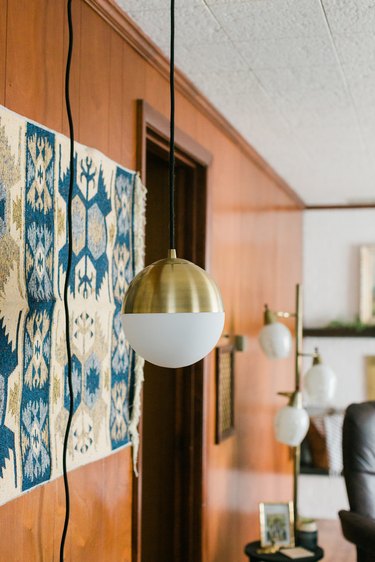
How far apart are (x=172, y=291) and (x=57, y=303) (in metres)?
0.61

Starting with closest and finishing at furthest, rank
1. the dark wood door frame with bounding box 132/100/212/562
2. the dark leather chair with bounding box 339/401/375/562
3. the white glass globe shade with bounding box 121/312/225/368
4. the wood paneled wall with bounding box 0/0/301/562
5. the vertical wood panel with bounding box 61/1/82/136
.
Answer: the white glass globe shade with bounding box 121/312/225/368 → the wood paneled wall with bounding box 0/0/301/562 → the vertical wood panel with bounding box 61/1/82/136 → the dark wood door frame with bounding box 132/100/212/562 → the dark leather chair with bounding box 339/401/375/562

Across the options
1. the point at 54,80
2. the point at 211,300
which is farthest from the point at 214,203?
the point at 211,300

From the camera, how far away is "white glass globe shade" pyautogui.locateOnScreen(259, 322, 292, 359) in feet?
13.5

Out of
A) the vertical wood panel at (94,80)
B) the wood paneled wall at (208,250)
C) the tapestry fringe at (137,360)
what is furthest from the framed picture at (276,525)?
the vertical wood panel at (94,80)

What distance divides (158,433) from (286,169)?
220cm

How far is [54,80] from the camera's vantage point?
2035 millimetres

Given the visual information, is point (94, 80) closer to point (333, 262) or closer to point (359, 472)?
point (359, 472)

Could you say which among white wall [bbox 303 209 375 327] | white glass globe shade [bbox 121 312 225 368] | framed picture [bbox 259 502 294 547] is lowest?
framed picture [bbox 259 502 294 547]

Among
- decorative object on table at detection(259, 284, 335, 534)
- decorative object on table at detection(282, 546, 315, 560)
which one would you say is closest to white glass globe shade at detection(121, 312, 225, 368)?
decorative object on table at detection(282, 546, 315, 560)

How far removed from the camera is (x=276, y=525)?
3969mm

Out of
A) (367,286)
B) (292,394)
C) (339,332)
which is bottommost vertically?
(292,394)

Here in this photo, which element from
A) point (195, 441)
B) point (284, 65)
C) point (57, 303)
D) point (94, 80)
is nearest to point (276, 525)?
point (195, 441)

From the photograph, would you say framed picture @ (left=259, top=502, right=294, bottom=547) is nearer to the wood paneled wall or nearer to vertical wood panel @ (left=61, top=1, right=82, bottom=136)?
the wood paneled wall

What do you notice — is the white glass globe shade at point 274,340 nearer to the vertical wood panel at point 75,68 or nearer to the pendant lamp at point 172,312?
the vertical wood panel at point 75,68
